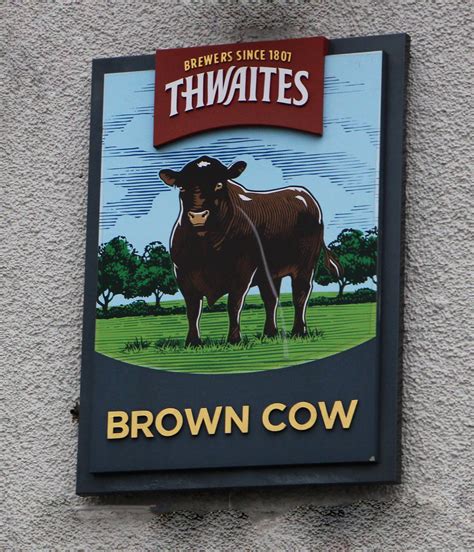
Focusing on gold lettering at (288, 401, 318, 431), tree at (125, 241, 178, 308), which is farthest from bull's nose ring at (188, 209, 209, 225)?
gold lettering at (288, 401, 318, 431)

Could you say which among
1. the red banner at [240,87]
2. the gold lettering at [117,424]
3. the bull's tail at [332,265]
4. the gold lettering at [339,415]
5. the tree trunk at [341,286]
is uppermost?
the red banner at [240,87]

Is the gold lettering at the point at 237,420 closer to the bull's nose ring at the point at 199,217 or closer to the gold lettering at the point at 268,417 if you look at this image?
the gold lettering at the point at 268,417

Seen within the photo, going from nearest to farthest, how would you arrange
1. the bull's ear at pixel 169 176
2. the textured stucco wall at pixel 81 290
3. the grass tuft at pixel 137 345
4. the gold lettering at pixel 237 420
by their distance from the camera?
the textured stucco wall at pixel 81 290, the gold lettering at pixel 237 420, the grass tuft at pixel 137 345, the bull's ear at pixel 169 176

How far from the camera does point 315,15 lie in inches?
276

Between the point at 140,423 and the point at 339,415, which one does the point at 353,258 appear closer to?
the point at 339,415

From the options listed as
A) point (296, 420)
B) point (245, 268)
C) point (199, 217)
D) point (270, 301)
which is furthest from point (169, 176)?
point (296, 420)

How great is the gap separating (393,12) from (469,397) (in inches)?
59.8

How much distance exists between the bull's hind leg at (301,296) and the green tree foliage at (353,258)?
0.04m

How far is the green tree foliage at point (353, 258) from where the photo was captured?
6.53 m

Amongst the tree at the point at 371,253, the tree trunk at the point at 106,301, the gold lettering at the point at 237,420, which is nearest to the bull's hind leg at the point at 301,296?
the tree at the point at 371,253

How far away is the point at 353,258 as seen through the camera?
21.5 feet

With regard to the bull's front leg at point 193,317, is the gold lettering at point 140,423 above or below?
below

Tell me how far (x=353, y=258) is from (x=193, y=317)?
0.63 metres

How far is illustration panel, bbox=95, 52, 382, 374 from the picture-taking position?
21.5ft
